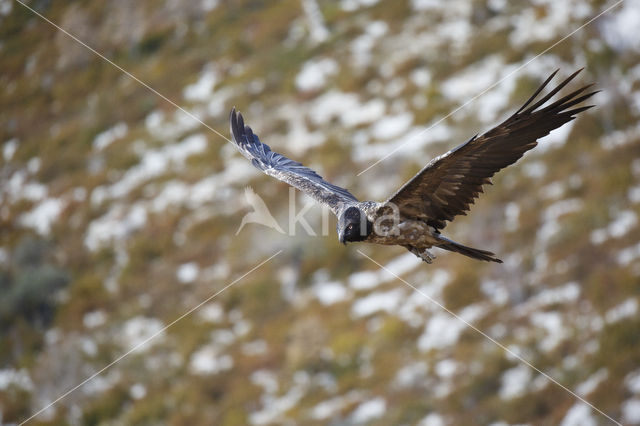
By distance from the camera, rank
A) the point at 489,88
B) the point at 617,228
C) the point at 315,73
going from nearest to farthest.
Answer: the point at 617,228 < the point at 489,88 < the point at 315,73

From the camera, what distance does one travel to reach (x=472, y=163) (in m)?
7.79

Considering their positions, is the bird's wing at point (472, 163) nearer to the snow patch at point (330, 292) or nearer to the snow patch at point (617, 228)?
the snow patch at point (617, 228)

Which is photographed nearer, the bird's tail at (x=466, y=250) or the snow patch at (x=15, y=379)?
the bird's tail at (x=466, y=250)

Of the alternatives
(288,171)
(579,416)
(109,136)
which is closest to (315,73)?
(109,136)

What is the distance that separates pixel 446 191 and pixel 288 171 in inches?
107

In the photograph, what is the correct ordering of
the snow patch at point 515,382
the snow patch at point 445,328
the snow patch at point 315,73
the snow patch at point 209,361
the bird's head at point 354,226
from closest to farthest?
the bird's head at point 354,226, the snow patch at point 515,382, the snow patch at point 445,328, the snow patch at point 209,361, the snow patch at point 315,73

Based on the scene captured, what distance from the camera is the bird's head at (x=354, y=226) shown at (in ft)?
26.7

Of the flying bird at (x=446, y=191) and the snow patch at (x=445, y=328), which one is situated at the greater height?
the snow patch at (x=445, y=328)

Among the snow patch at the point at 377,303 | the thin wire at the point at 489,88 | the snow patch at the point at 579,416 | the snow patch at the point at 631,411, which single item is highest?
the thin wire at the point at 489,88

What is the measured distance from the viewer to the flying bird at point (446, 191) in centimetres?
755

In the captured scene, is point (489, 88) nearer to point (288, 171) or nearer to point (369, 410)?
point (369, 410)

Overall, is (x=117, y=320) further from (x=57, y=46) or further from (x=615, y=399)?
(x=57, y=46)

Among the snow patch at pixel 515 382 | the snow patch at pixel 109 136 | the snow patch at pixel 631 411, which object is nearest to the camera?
the snow patch at pixel 631 411

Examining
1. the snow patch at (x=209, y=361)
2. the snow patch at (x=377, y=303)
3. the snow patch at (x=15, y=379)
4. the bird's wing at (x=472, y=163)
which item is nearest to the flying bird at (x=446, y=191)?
the bird's wing at (x=472, y=163)
